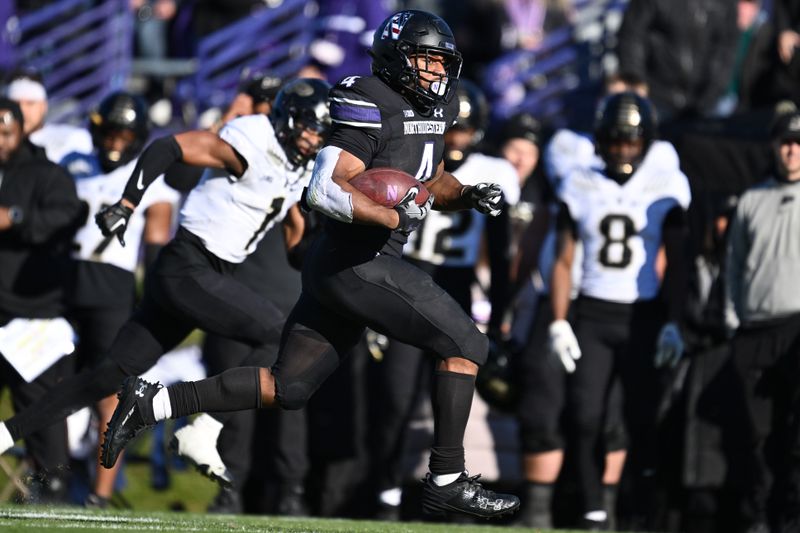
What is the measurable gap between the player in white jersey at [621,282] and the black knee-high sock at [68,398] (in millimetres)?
2091

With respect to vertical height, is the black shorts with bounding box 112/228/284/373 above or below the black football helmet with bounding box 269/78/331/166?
below

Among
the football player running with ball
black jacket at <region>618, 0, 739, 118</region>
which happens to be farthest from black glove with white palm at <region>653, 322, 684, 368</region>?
black jacket at <region>618, 0, 739, 118</region>

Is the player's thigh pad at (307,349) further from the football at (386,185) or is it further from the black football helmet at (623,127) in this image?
the black football helmet at (623,127)

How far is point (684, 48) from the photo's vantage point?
8797 millimetres

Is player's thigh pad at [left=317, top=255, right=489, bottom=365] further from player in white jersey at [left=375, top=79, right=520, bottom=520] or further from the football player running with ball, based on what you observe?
player in white jersey at [left=375, top=79, right=520, bottom=520]

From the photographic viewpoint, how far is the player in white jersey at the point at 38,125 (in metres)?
7.55

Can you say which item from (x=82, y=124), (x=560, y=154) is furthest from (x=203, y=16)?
(x=560, y=154)

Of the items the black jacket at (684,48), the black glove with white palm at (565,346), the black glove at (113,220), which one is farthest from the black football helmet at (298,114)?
the black jacket at (684,48)

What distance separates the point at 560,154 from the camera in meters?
7.70

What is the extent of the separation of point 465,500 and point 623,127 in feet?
8.51

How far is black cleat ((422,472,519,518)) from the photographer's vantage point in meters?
4.87

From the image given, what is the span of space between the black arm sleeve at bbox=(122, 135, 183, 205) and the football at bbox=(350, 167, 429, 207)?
49.0 inches

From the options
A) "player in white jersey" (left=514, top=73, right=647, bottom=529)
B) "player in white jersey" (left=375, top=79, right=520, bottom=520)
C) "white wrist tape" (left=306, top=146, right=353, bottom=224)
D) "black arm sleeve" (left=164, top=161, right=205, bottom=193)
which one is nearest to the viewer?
"white wrist tape" (left=306, top=146, right=353, bottom=224)

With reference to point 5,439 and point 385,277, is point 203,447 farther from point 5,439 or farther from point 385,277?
point 385,277
